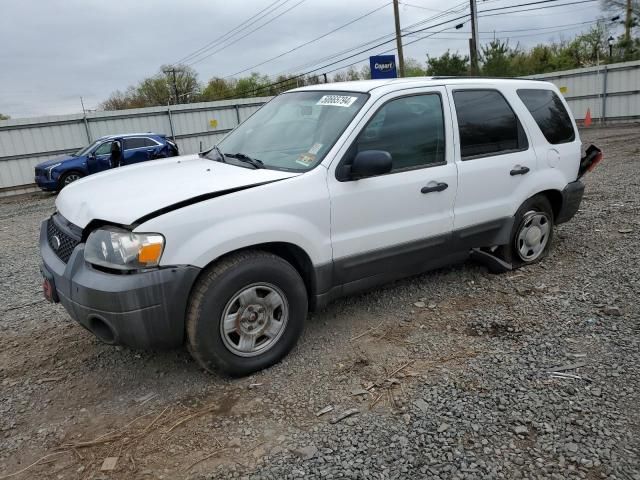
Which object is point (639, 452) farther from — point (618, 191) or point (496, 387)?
point (618, 191)

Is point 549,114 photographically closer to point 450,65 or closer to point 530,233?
point 530,233

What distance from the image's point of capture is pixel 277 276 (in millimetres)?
3258

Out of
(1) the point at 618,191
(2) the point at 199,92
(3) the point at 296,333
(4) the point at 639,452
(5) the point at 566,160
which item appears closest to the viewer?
(4) the point at 639,452

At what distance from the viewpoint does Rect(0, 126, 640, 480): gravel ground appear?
101 inches

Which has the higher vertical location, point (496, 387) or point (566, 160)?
point (566, 160)

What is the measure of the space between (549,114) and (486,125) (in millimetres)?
982

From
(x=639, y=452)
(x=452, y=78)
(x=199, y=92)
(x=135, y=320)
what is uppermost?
(x=199, y=92)

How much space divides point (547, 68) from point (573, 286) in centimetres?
4402

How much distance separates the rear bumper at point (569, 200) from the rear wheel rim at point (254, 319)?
3.29 metres

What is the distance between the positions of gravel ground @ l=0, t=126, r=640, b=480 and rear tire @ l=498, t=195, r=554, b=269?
0.93 ft

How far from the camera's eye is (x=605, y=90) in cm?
2261

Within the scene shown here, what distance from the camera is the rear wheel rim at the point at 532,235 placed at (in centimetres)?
489

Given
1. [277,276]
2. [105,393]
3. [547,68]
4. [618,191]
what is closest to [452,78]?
[277,276]

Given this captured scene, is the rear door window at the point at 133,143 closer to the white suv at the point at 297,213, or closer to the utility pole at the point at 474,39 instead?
the white suv at the point at 297,213
